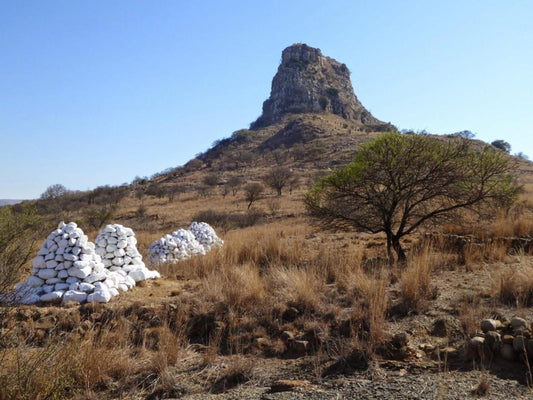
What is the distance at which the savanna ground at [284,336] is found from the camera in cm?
393

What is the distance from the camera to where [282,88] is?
11262 cm

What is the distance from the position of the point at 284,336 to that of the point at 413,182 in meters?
5.77

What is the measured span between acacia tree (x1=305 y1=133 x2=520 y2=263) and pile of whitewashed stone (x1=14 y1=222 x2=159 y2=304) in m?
5.71

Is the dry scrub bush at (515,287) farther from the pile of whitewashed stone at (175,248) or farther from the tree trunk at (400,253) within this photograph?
the pile of whitewashed stone at (175,248)

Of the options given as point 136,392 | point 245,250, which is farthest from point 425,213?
point 136,392

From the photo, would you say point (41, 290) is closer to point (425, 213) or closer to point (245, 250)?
point (245, 250)

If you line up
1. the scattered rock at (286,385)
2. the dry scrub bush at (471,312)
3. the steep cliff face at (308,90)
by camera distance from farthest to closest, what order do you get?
the steep cliff face at (308,90) → the dry scrub bush at (471,312) → the scattered rock at (286,385)

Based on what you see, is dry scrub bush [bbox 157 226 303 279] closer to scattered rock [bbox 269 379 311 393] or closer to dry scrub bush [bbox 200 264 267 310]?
dry scrub bush [bbox 200 264 267 310]

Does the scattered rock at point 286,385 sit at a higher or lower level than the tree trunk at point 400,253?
lower

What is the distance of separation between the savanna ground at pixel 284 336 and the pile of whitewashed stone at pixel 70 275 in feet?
1.13

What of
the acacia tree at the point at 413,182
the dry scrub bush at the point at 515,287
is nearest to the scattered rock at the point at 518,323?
the dry scrub bush at the point at 515,287

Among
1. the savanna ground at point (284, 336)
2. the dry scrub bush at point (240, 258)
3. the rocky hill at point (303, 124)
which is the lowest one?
the savanna ground at point (284, 336)

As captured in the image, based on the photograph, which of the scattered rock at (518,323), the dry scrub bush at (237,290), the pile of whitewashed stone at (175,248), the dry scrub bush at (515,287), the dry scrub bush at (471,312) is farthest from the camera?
the pile of whitewashed stone at (175,248)

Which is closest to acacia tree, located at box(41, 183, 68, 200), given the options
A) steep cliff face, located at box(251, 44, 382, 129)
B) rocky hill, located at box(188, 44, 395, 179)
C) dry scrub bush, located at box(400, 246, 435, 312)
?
rocky hill, located at box(188, 44, 395, 179)
